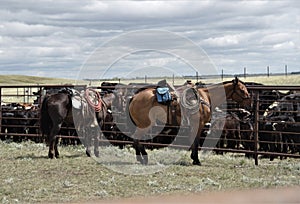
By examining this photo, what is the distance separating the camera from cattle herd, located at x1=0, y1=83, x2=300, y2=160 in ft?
33.9

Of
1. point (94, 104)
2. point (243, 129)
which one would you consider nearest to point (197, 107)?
point (243, 129)

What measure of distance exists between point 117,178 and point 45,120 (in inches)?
152

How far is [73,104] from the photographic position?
38.4ft

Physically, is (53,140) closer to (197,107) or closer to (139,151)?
(139,151)

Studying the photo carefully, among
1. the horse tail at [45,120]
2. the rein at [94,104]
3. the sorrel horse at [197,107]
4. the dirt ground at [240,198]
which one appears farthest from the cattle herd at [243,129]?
the dirt ground at [240,198]

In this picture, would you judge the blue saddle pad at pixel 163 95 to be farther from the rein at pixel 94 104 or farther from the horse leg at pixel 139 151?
the rein at pixel 94 104

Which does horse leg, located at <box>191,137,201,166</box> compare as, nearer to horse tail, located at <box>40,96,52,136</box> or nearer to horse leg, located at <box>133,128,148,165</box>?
horse leg, located at <box>133,128,148,165</box>

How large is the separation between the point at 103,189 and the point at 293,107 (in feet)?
21.7

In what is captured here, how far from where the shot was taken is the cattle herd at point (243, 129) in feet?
33.9

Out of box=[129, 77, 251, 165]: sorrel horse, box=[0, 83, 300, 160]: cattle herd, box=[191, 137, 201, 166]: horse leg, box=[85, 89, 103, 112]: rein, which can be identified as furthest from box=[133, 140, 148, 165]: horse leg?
box=[85, 89, 103, 112]: rein

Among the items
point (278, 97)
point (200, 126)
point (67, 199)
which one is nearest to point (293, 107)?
point (278, 97)

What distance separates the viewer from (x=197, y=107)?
33.1ft

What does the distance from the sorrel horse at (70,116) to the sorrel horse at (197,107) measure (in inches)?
64.8

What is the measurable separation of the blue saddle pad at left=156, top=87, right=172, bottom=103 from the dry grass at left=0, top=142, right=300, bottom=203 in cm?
128
